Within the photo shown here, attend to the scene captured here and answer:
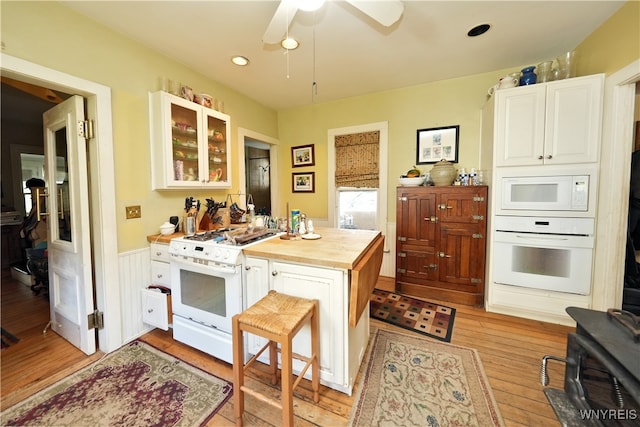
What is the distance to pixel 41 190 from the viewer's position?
2072 millimetres

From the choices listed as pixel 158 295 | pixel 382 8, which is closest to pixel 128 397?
pixel 158 295

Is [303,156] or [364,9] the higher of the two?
[364,9]

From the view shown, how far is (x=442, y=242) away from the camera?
9.14 ft

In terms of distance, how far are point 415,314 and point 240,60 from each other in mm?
3227

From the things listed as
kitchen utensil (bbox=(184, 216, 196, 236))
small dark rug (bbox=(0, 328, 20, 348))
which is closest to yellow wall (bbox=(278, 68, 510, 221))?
kitchen utensil (bbox=(184, 216, 196, 236))

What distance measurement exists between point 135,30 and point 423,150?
3253 millimetres

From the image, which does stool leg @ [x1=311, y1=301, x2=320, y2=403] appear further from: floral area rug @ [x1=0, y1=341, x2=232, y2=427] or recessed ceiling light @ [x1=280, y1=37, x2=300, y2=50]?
recessed ceiling light @ [x1=280, y1=37, x2=300, y2=50]

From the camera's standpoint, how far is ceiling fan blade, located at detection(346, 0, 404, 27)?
1.39 metres

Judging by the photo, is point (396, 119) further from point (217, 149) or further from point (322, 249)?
point (322, 249)

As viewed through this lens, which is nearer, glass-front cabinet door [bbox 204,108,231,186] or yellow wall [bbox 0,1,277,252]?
yellow wall [bbox 0,1,277,252]

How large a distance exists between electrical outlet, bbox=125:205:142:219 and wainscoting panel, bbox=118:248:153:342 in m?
0.31

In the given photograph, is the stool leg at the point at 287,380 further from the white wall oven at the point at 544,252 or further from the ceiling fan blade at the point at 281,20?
the white wall oven at the point at 544,252

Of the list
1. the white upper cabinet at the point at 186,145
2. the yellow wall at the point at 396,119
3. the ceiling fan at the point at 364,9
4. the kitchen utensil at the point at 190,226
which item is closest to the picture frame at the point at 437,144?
the yellow wall at the point at 396,119

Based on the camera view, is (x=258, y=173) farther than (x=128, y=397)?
Yes
